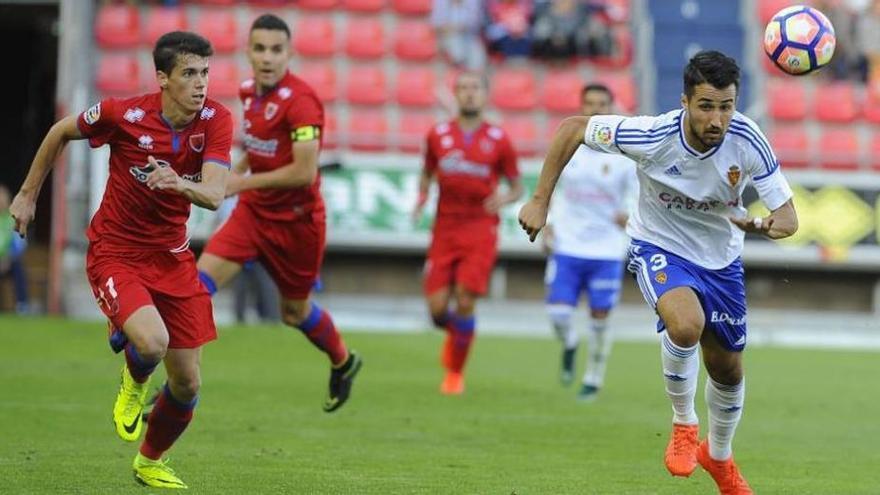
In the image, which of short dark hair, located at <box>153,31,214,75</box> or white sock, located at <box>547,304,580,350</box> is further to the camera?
white sock, located at <box>547,304,580,350</box>

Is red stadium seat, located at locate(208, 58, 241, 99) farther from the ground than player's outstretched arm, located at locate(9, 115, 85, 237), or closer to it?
closer to it

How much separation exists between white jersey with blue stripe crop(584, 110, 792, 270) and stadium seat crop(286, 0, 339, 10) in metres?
16.2

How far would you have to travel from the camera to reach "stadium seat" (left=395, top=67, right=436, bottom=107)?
23.2m

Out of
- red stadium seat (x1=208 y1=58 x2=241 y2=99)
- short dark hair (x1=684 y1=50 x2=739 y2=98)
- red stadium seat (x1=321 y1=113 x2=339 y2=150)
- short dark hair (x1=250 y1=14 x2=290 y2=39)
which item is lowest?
red stadium seat (x1=321 y1=113 x2=339 y2=150)

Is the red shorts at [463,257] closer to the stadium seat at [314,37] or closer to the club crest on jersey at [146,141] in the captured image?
the club crest on jersey at [146,141]

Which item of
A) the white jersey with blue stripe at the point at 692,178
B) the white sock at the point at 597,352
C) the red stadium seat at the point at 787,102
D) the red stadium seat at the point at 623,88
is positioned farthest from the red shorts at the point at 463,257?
the red stadium seat at the point at 787,102

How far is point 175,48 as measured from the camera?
7.74 metres

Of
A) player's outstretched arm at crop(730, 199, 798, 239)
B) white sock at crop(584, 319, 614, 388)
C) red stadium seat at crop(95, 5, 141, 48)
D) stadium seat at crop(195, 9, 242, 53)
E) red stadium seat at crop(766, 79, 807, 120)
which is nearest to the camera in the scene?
player's outstretched arm at crop(730, 199, 798, 239)

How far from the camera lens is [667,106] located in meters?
23.8

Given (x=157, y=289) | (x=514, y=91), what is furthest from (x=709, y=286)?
(x=514, y=91)

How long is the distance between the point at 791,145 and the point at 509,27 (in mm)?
4523

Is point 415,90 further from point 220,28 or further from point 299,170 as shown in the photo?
point 299,170

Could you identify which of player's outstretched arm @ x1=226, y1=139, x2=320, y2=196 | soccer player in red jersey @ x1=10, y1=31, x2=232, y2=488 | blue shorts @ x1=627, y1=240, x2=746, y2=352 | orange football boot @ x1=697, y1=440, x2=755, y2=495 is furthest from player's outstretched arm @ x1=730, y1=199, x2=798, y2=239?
player's outstretched arm @ x1=226, y1=139, x2=320, y2=196

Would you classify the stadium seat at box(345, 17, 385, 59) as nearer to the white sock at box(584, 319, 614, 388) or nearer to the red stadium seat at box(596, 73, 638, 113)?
the red stadium seat at box(596, 73, 638, 113)
